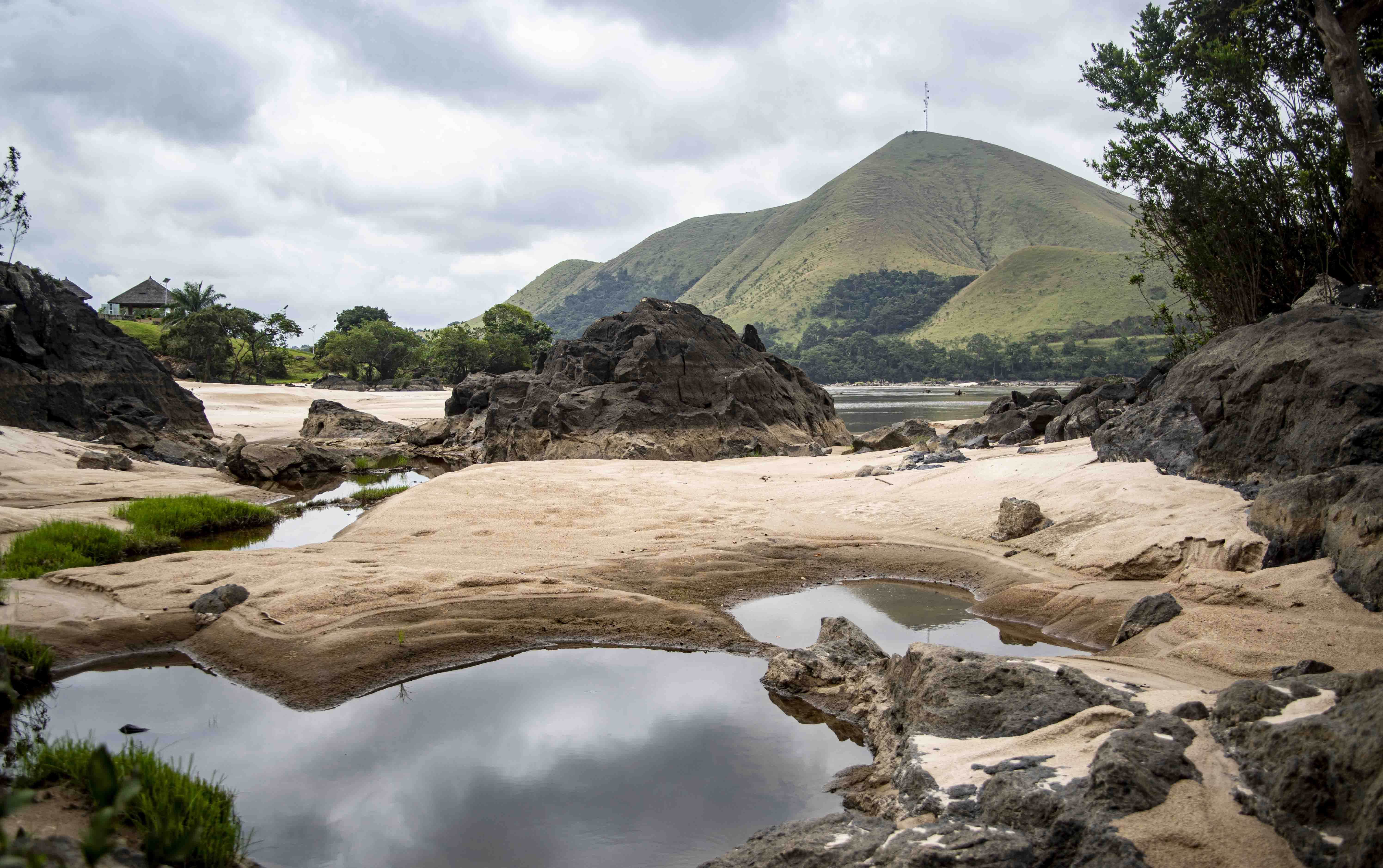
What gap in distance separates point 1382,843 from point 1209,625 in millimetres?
3849

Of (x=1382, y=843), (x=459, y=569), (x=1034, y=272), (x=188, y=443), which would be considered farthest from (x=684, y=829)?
(x=1034, y=272)

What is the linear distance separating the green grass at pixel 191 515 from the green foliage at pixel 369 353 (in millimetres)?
61216

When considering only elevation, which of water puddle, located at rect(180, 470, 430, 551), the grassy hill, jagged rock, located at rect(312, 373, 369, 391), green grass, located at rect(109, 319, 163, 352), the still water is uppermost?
the grassy hill

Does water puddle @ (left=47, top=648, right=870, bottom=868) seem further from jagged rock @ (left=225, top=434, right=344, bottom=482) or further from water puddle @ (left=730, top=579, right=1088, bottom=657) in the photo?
jagged rock @ (left=225, top=434, right=344, bottom=482)

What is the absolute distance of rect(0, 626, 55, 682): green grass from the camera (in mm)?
5641

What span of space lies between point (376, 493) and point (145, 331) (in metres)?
66.5

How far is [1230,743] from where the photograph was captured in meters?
3.23

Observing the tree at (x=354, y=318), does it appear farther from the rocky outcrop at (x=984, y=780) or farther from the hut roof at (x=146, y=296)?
the rocky outcrop at (x=984, y=780)

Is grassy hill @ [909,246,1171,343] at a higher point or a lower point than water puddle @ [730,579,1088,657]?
higher

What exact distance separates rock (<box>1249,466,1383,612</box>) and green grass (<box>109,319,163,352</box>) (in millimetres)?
69525

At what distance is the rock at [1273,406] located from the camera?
743cm

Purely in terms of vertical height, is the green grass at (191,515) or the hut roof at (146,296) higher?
the hut roof at (146,296)

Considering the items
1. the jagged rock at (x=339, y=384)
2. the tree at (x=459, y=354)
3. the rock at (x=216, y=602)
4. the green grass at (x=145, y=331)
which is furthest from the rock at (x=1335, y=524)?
the green grass at (x=145, y=331)

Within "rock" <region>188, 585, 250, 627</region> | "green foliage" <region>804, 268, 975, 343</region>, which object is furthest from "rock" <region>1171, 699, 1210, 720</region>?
"green foliage" <region>804, 268, 975, 343</region>
